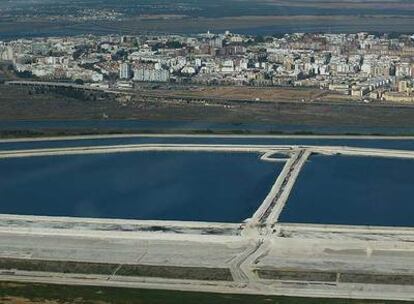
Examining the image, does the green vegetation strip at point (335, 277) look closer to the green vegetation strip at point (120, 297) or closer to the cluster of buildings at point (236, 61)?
the green vegetation strip at point (120, 297)

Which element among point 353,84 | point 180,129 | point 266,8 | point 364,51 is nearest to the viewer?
point 180,129

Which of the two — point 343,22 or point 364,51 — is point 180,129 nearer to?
point 364,51

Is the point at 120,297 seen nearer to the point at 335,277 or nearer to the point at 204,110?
the point at 335,277

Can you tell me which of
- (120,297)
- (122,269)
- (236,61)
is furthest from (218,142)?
(236,61)

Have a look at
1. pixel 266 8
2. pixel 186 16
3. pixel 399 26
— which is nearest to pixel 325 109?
pixel 399 26

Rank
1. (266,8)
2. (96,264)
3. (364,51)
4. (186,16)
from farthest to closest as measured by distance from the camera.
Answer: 1. (266,8)
2. (186,16)
3. (364,51)
4. (96,264)

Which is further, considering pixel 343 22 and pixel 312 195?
pixel 343 22

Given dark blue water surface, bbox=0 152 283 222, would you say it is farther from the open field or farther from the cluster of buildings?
the cluster of buildings
